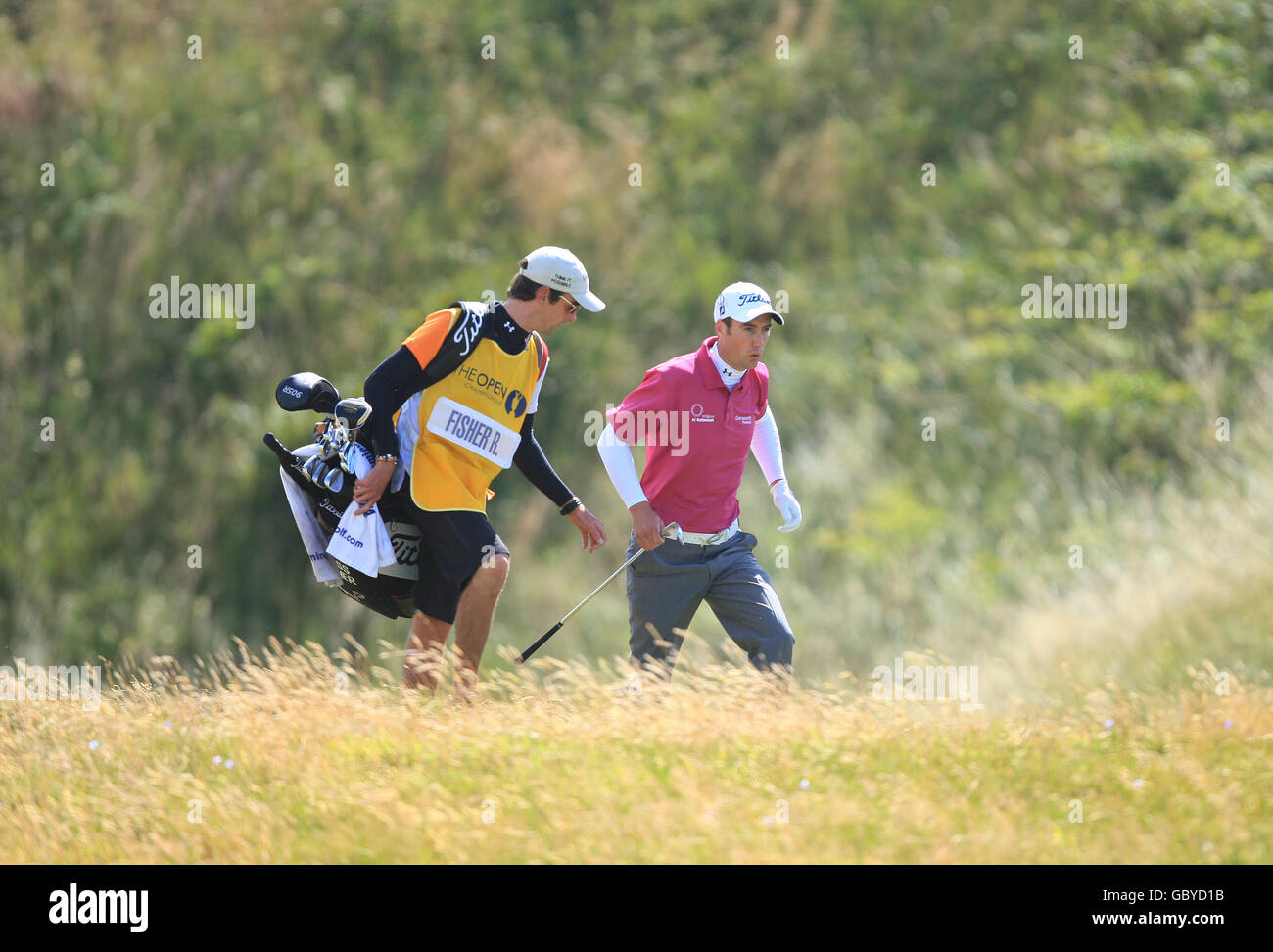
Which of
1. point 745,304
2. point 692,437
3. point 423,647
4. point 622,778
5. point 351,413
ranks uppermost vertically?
point 745,304

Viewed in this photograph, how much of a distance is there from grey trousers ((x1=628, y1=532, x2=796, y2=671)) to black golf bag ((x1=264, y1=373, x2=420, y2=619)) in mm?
1041

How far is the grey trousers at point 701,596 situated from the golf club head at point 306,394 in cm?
150

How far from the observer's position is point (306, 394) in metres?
6.08

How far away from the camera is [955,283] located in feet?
53.8

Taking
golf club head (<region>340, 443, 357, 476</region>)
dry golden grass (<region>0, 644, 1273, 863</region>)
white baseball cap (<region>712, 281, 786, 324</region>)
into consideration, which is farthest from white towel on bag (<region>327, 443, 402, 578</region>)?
white baseball cap (<region>712, 281, 786, 324</region>)

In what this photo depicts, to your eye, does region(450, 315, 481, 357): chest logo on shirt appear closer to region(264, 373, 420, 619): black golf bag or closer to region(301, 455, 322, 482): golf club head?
region(264, 373, 420, 619): black golf bag

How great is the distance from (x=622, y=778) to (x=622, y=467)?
162 cm

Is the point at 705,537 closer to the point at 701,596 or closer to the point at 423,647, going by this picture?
the point at 701,596

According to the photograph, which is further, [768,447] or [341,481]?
[768,447]

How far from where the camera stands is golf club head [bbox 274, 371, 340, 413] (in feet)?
19.8

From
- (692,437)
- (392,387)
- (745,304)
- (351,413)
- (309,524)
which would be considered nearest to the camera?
(392,387)

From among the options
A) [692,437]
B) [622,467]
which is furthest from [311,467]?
[692,437]

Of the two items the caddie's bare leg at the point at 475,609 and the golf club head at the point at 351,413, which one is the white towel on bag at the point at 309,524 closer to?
the golf club head at the point at 351,413

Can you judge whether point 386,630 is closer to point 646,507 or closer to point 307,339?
point 307,339
